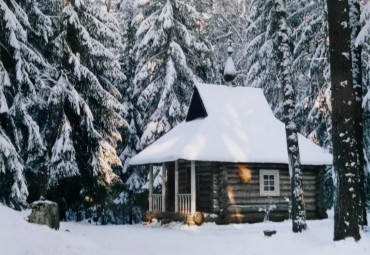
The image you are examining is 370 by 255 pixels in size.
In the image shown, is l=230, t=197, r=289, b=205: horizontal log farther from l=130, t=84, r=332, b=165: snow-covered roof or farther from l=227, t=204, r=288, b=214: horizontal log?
l=130, t=84, r=332, b=165: snow-covered roof

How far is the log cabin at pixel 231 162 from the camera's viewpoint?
68.4ft

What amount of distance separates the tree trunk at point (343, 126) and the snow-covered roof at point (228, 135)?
8.08 metres

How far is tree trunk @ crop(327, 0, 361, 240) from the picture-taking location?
12172mm

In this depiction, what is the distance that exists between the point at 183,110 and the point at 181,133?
722 centimetres

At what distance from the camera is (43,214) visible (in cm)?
1384

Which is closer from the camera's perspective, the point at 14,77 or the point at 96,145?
the point at 14,77

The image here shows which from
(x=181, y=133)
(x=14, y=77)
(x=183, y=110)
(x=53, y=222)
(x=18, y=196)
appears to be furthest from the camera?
(x=183, y=110)

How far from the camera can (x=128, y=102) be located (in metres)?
31.7

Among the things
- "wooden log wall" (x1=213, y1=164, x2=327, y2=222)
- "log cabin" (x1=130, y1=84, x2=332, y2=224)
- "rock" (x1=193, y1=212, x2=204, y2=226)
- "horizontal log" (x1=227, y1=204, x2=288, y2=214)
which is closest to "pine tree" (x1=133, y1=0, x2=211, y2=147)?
"log cabin" (x1=130, y1=84, x2=332, y2=224)

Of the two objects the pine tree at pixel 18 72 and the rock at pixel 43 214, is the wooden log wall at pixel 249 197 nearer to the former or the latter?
the pine tree at pixel 18 72

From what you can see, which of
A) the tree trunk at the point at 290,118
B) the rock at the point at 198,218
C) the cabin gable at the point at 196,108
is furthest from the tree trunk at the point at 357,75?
the cabin gable at the point at 196,108

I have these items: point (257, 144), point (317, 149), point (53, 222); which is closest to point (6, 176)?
point (53, 222)

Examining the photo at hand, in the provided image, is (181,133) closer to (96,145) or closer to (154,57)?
(96,145)

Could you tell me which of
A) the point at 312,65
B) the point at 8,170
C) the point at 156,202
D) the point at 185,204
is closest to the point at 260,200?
the point at 185,204
